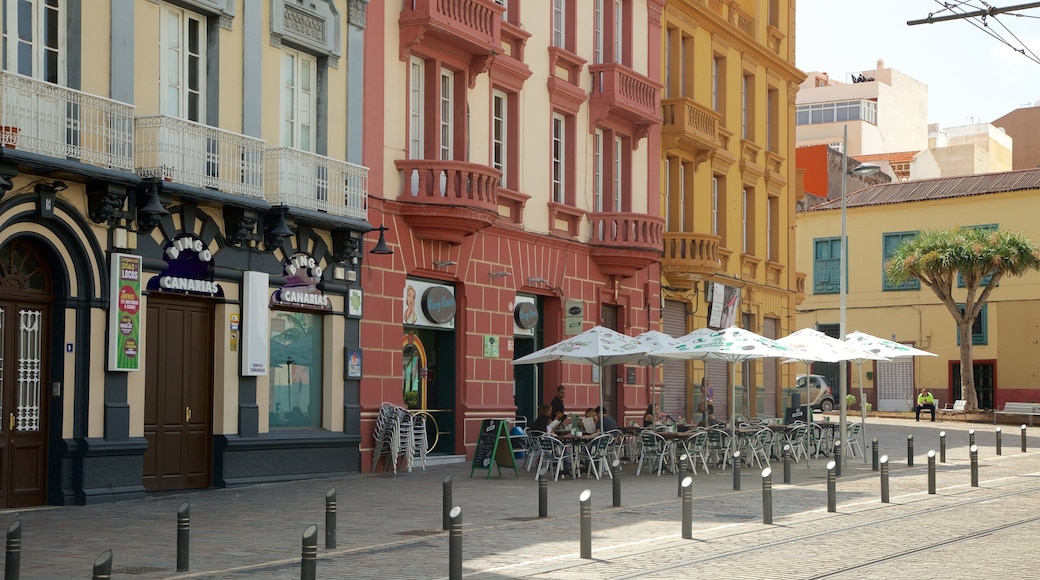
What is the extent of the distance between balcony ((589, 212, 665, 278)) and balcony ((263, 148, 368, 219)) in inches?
356

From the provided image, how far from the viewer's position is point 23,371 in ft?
58.4

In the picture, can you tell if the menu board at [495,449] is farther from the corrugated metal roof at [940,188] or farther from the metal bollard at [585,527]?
the corrugated metal roof at [940,188]

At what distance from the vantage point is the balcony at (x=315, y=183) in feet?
70.8

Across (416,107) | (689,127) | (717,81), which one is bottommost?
(416,107)

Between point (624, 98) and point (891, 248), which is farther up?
point (624, 98)

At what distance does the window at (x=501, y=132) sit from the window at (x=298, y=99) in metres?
5.96

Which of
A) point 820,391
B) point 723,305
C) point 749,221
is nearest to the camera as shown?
point 723,305

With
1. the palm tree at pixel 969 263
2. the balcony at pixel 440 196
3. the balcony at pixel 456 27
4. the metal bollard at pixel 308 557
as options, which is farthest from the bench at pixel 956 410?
the metal bollard at pixel 308 557

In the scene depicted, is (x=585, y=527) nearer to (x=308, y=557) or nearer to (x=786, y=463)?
(x=308, y=557)

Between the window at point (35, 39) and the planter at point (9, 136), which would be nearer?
the planter at point (9, 136)

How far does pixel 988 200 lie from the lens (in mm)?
57344

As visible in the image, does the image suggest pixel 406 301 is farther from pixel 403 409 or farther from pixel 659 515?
pixel 659 515

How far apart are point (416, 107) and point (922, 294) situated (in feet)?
126

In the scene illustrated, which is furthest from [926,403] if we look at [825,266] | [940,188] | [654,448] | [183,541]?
[183,541]
